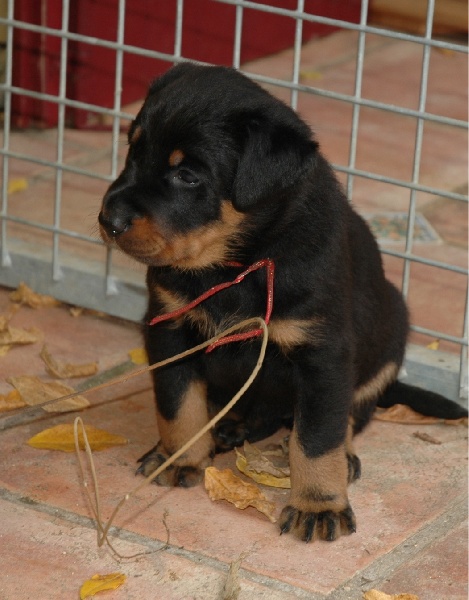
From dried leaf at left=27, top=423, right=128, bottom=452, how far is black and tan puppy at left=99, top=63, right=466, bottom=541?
18cm

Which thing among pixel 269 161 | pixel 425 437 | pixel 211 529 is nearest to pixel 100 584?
pixel 211 529

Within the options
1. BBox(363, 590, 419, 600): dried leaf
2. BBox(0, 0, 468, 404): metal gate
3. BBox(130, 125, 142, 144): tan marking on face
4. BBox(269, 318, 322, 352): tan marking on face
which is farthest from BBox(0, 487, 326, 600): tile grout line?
BBox(0, 0, 468, 404): metal gate

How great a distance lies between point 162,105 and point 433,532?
1.39 meters

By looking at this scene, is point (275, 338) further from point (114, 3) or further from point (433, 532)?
point (114, 3)

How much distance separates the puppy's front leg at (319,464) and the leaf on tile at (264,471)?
16 centimetres

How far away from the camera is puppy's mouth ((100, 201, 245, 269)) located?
286 centimetres

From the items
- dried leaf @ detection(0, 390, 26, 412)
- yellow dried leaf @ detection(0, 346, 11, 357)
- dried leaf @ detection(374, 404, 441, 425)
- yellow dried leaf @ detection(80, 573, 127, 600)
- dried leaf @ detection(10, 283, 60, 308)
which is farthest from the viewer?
dried leaf @ detection(10, 283, 60, 308)

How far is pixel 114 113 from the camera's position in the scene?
4.17 metres

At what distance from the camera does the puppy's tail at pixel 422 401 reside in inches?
146

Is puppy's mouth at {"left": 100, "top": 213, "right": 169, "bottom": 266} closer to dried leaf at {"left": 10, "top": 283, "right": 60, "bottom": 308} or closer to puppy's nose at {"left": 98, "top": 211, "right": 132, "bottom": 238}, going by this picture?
puppy's nose at {"left": 98, "top": 211, "right": 132, "bottom": 238}

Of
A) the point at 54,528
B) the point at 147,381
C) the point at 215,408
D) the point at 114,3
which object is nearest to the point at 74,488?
the point at 54,528

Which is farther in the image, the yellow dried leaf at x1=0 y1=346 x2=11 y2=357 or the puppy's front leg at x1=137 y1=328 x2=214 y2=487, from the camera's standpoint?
the yellow dried leaf at x1=0 y1=346 x2=11 y2=357

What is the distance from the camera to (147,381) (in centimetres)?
399

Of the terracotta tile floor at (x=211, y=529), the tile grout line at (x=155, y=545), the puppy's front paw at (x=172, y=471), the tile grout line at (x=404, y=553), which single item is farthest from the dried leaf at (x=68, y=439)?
the tile grout line at (x=404, y=553)
